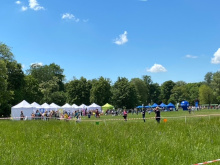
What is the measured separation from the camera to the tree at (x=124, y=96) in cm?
8925

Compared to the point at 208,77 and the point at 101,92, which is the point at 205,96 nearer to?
the point at 208,77

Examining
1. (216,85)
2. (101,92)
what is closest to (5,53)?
(101,92)

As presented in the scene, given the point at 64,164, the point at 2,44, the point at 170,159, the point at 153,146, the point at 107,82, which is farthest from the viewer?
the point at 107,82

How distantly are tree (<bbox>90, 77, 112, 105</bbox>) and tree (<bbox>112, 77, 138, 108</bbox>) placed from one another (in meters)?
2.48

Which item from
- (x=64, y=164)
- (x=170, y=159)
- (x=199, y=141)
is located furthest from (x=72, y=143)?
(x=199, y=141)

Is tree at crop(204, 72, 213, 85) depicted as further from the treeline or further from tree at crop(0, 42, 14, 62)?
tree at crop(0, 42, 14, 62)

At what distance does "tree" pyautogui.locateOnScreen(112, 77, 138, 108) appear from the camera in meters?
Result: 89.2

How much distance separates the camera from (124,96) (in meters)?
88.8

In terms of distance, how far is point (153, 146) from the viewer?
7836 mm

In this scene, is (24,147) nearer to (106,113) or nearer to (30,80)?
(106,113)

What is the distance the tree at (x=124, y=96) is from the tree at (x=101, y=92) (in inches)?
97.6

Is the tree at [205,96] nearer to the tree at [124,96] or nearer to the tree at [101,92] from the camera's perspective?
the tree at [124,96]

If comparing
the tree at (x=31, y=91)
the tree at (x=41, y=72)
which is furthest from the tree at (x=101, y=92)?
the tree at (x=41, y=72)

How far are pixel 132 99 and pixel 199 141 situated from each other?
81.4 m
